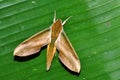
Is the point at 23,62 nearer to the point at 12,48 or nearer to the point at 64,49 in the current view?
the point at 12,48

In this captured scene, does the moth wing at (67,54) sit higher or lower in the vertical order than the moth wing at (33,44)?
lower

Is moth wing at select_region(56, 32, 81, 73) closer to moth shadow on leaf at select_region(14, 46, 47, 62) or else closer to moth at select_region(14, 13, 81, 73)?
moth at select_region(14, 13, 81, 73)

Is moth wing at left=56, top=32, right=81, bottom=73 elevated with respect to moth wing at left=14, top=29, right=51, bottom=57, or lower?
lower

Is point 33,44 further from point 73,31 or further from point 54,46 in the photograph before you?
point 73,31

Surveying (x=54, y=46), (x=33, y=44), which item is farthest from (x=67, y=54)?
(x=33, y=44)

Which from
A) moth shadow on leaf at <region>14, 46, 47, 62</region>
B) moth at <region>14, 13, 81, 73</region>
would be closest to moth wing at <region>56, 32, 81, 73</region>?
moth at <region>14, 13, 81, 73</region>

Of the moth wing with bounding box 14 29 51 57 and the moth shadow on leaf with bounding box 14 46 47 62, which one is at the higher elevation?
the moth wing with bounding box 14 29 51 57

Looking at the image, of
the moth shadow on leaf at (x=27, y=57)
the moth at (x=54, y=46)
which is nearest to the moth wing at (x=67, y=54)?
the moth at (x=54, y=46)

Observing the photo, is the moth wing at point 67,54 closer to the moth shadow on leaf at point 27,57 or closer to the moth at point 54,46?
the moth at point 54,46
